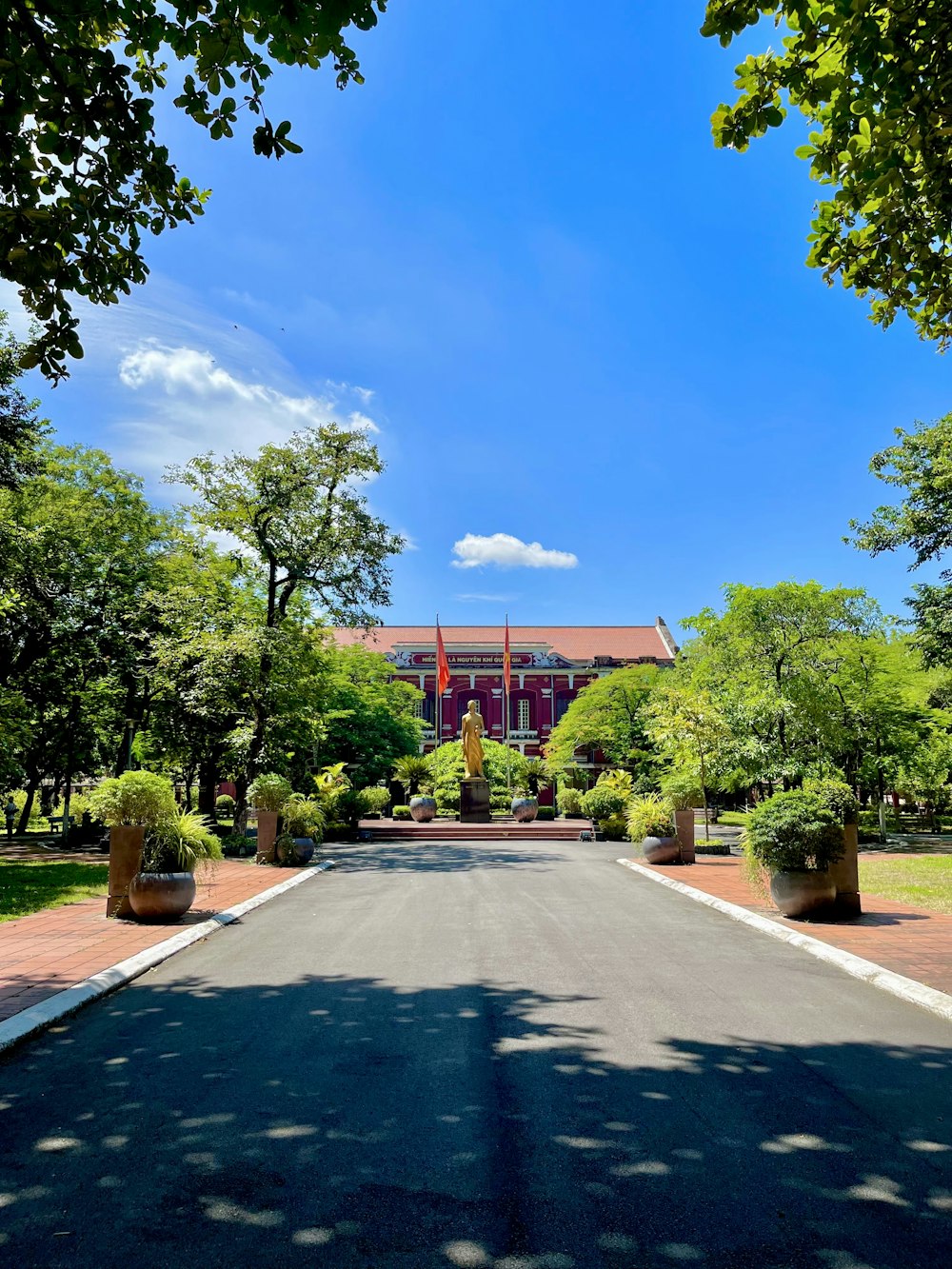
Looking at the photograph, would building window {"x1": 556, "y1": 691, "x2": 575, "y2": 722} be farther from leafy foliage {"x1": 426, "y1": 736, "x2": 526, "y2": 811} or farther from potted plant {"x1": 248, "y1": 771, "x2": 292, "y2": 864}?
potted plant {"x1": 248, "y1": 771, "x2": 292, "y2": 864}

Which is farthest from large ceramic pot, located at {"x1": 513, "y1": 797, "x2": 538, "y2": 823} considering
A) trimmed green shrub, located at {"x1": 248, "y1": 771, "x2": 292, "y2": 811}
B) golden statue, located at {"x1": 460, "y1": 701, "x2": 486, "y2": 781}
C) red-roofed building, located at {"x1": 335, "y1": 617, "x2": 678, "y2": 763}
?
red-roofed building, located at {"x1": 335, "y1": 617, "x2": 678, "y2": 763}

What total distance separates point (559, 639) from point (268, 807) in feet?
175

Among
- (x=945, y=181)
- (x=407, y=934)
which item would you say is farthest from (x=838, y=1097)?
(x=945, y=181)

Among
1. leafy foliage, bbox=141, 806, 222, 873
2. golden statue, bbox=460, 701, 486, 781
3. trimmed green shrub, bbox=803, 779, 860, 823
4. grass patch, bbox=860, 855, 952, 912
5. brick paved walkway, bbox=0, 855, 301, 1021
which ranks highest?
golden statue, bbox=460, 701, 486, 781

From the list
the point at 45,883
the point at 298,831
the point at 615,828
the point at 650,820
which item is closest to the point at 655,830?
the point at 650,820

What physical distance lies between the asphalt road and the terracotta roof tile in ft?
200

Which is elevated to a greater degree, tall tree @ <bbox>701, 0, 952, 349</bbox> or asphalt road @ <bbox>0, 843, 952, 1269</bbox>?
tall tree @ <bbox>701, 0, 952, 349</bbox>

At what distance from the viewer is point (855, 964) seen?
747 centimetres

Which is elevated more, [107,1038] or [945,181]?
[945,181]

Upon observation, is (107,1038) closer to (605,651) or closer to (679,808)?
(679,808)

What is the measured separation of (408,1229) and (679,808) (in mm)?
17359

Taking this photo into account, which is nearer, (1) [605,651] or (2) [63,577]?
(2) [63,577]

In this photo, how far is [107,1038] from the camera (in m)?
5.59

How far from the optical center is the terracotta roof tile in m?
68.6
